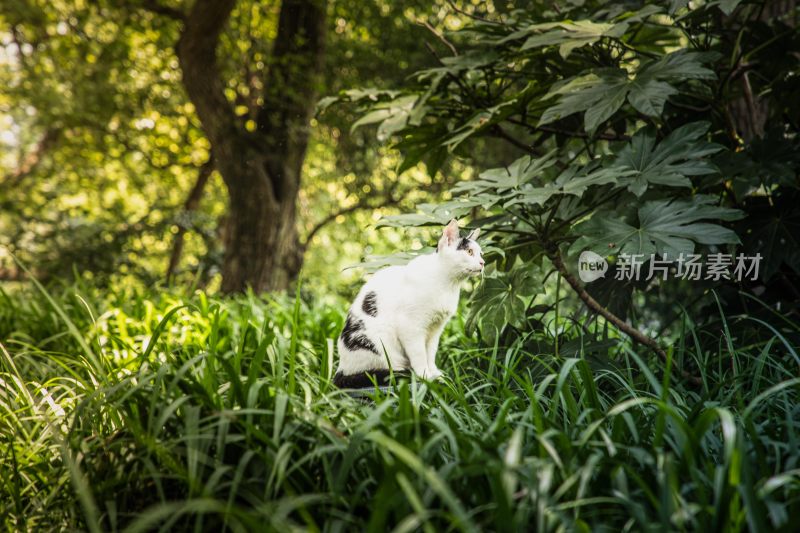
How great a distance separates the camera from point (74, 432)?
1462mm

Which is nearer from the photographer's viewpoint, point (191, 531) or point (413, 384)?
point (191, 531)

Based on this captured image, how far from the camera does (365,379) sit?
1.71 meters

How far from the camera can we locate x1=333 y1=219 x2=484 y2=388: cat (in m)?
1.63

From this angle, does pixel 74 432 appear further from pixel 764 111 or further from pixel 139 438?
pixel 764 111

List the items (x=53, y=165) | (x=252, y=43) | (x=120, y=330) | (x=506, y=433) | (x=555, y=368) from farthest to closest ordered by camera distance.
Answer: (x=53, y=165) → (x=252, y=43) → (x=120, y=330) → (x=555, y=368) → (x=506, y=433)

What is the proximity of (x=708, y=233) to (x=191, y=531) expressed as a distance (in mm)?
1496

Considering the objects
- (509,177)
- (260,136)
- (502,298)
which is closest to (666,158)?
(509,177)

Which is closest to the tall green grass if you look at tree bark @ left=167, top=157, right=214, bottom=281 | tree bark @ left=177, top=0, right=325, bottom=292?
tree bark @ left=177, top=0, right=325, bottom=292

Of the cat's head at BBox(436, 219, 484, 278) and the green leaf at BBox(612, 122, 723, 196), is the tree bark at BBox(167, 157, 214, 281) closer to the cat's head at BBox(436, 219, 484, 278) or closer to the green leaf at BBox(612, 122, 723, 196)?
the cat's head at BBox(436, 219, 484, 278)

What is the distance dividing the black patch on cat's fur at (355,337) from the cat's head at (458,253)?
1.02 ft

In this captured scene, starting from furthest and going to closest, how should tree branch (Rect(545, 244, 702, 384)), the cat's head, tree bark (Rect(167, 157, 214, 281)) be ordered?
tree bark (Rect(167, 157, 214, 281)) < tree branch (Rect(545, 244, 702, 384)) < the cat's head

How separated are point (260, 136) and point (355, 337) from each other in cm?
361

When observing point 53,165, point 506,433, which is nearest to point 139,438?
point 506,433

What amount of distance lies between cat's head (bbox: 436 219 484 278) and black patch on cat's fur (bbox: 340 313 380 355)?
31cm
